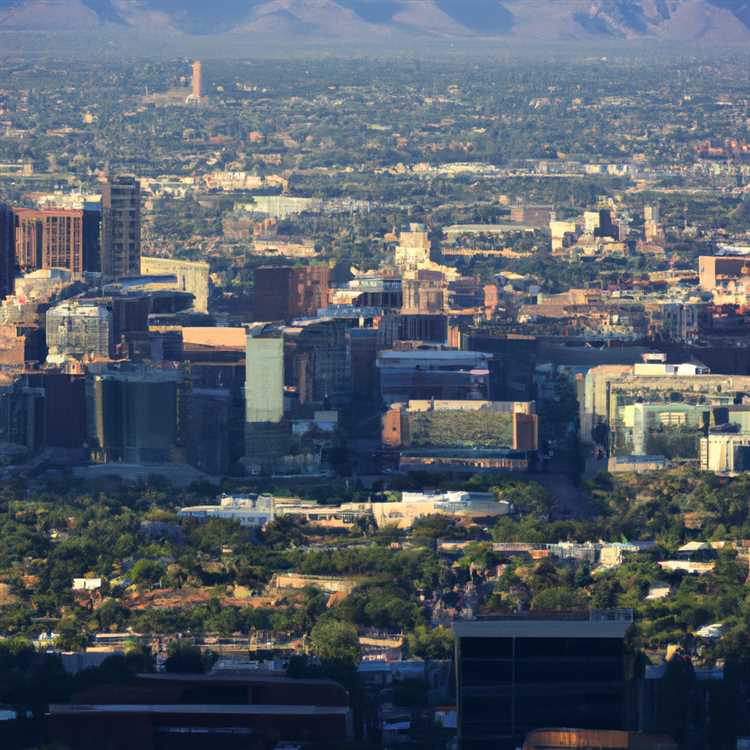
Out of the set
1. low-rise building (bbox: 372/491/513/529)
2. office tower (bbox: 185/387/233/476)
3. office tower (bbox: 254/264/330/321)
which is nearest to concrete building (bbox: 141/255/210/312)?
office tower (bbox: 254/264/330/321)

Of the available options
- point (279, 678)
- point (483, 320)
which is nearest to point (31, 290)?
point (483, 320)

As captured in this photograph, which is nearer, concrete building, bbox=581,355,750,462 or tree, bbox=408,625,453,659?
tree, bbox=408,625,453,659

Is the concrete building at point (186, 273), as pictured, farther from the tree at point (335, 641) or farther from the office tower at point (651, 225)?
the tree at point (335, 641)

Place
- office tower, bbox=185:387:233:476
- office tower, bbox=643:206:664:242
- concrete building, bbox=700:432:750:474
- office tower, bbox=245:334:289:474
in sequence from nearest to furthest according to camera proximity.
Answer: concrete building, bbox=700:432:750:474
office tower, bbox=185:387:233:476
office tower, bbox=245:334:289:474
office tower, bbox=643:206:664:242

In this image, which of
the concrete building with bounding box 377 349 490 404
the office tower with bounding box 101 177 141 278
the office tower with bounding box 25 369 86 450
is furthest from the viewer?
the office tower with bounding box 101 177 141 278

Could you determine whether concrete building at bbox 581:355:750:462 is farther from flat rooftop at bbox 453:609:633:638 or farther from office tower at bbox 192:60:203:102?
office tower at bbox 192:60:203:102

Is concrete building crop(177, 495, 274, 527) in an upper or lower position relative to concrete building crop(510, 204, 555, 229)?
lower

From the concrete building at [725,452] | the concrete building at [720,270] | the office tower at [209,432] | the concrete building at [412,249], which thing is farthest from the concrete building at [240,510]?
the concrete building at [412,249]
